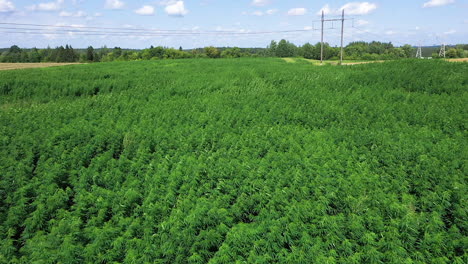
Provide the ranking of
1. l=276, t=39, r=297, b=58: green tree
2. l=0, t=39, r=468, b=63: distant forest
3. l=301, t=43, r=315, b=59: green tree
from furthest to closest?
l=276, t=39, r=297, b=58: green tree
l=301, t=43, r=315, b=59: green tree
l=0, t=39, r=468, b=63: distant forest

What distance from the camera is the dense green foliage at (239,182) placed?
6.04 m

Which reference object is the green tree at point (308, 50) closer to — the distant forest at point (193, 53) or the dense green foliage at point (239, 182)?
the distant forest at point (193, 53)

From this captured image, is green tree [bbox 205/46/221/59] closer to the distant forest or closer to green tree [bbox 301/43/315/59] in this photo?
the distant forest

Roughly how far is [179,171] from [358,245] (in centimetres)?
492

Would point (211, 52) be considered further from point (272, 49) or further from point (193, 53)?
point (272, 49)

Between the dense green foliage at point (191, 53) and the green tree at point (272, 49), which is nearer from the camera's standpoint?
the dense green foliage at point (191, 53)

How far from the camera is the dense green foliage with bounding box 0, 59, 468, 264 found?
604cm

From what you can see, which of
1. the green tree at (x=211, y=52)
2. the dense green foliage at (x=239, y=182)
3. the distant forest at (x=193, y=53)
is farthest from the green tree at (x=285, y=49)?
the dense green foliage at (x=239, y=182)

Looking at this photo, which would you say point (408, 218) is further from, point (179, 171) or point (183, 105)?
point (183, 105)

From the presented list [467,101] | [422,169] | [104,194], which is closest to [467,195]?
[422,169]

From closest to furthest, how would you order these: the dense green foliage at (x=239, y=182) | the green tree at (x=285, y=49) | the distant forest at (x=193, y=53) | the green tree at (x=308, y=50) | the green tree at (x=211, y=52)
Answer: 1. the dense green foliage at (x=239, y=182)
2. the distant forest at (x=193, y=53)
3. the green tree at (x=211, y=52)
4. the green tree at (x=308, y=50)
5. the green tree at (x=285, y=49)

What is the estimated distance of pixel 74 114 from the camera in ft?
48.6

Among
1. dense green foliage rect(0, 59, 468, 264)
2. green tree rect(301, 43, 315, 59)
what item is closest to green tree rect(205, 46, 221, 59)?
green tree rect(301, 43, 315, 59)

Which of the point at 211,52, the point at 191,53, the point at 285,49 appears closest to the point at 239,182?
the point at 211,52
